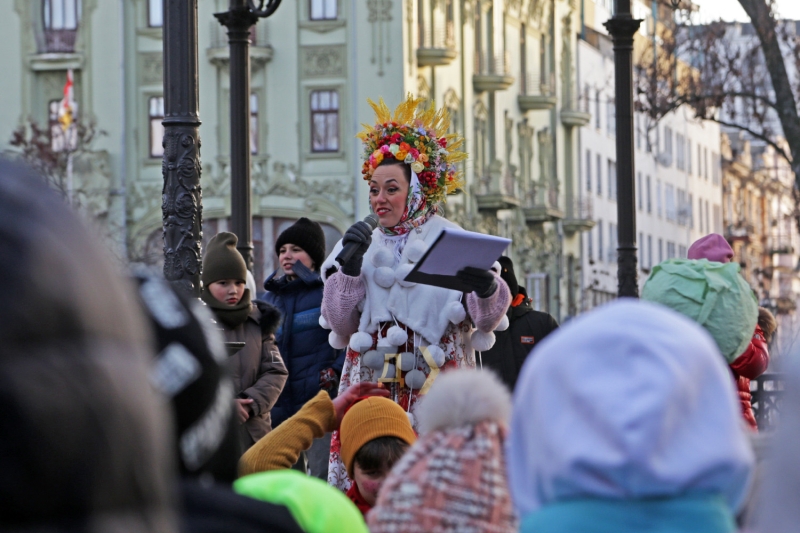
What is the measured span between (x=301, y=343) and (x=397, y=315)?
8.16 ft

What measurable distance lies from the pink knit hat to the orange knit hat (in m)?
3.17

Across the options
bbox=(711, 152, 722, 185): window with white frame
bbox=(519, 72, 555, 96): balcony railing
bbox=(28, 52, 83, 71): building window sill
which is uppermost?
bbox=(519, 72, 555, 96): balcony railing

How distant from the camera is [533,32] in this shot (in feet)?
175

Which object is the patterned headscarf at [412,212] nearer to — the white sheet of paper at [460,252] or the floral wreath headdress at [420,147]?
the floral wreath headdress at [420,147]

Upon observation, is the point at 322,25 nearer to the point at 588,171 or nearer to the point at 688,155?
the point at 588,171

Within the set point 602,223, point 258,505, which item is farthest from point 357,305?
point 602,223

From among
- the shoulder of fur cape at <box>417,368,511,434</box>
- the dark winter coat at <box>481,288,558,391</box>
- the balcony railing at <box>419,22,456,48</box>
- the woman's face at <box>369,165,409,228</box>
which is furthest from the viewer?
the balcony railing at <box>419,22,456,48</box>

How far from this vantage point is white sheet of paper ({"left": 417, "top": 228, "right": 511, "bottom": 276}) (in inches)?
228

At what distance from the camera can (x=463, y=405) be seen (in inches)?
104

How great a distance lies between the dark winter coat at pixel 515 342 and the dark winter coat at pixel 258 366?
1827 mm

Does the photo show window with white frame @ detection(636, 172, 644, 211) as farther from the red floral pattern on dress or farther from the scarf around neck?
the red floral pattern on dress

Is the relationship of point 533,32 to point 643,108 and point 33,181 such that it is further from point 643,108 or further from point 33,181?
point 33,181

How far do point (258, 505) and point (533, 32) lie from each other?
52.2 m

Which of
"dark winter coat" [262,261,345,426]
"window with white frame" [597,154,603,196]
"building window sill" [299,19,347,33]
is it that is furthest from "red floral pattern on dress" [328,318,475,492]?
"window with white frame" [597,154,603,196]
